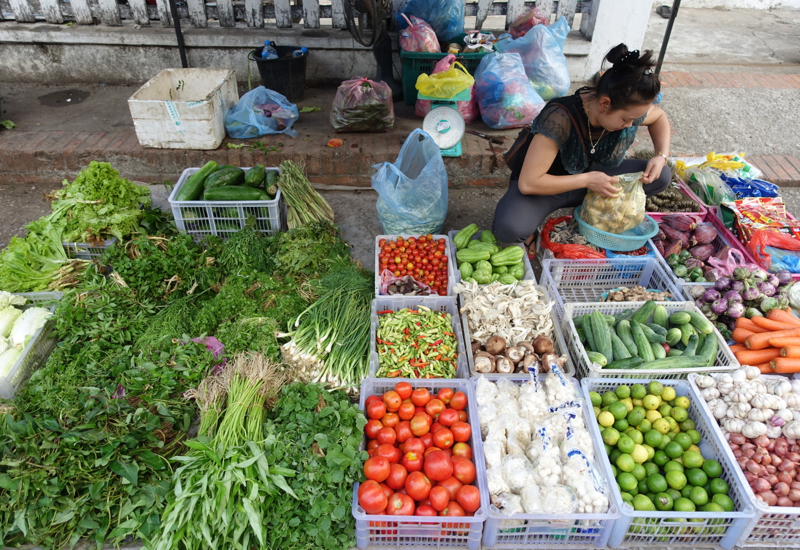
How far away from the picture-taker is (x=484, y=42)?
492 centimetres

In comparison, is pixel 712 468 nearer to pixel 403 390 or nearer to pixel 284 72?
pixel 403 390

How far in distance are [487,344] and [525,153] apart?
4.73ft

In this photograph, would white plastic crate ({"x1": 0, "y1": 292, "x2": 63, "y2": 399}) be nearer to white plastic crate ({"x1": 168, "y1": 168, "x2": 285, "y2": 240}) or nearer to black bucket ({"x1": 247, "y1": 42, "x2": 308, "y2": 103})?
white plastic crate ({"x1": 168, "y1": 168, "x2": 285, "y2": 240})

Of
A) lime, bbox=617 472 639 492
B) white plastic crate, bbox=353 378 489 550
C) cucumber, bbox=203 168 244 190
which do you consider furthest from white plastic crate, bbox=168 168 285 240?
lime, bbox=617 472 639 492

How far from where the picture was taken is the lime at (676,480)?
220 cm

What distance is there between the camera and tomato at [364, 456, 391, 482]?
2.06 m

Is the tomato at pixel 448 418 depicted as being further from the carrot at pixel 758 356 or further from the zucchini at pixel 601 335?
the carrot at pixel 758 356

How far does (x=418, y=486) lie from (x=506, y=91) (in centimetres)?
367

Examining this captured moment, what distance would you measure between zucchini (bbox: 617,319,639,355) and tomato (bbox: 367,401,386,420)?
1.36 m

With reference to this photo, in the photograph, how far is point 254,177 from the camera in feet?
12.1

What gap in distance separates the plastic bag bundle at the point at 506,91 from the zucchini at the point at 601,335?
→ 2498 millimetres

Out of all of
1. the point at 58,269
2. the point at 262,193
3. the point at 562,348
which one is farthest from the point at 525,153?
the point at 58,269

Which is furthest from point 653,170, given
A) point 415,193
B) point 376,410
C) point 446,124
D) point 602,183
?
point 376,410

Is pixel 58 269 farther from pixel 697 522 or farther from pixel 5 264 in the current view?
pixel 697 522
